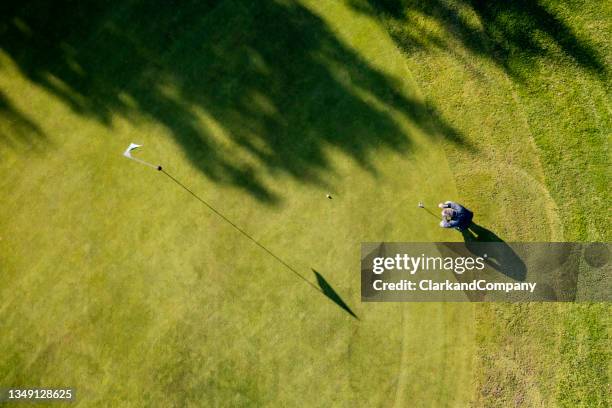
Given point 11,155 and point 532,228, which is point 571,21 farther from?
point 11,155


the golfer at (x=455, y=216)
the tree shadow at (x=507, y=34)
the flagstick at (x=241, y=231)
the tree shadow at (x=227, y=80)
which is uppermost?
the tree shadow at (x=507, y=34)

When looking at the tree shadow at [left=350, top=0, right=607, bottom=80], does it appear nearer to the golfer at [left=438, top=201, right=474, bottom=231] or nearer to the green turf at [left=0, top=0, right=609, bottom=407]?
the green turf at [left=0, top=0, right=609, bottom=407]

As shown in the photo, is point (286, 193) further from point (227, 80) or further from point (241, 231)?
point (227, 80)

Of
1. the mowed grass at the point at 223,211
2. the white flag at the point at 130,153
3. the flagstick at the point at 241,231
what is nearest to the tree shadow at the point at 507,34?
the mowed grass at the point at 223,211

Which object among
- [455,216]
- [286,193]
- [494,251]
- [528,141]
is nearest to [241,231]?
[286,193]

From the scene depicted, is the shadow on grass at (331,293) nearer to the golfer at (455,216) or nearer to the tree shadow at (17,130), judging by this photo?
the golfer at (455,216)

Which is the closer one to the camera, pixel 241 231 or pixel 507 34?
pixel 241 231

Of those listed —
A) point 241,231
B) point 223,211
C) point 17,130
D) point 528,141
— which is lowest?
point 241,231
